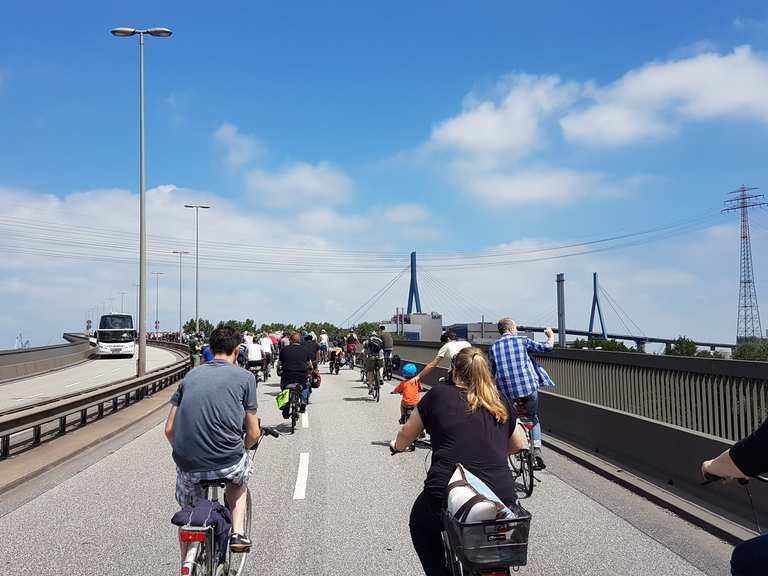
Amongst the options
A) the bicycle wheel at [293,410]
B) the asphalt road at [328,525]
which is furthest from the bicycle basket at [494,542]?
the bicycle wheel at [293,410]

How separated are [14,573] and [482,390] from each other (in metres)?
3.89

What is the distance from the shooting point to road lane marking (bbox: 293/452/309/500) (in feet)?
26.5

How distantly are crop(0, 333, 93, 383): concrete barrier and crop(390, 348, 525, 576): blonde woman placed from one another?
3062cm

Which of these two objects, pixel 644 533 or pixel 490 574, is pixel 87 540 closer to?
pixel 490 574

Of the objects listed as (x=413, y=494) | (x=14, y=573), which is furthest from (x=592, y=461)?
(x=14, y=573)

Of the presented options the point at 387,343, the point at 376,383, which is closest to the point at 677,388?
the point at 376,383

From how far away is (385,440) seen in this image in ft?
40.5

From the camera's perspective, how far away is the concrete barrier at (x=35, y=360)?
32594mm

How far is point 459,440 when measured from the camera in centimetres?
381

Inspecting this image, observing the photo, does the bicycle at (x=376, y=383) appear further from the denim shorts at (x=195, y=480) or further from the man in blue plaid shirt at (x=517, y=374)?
the denim shorts at (x=195, y=480)

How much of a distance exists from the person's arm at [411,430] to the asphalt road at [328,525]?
1.66m

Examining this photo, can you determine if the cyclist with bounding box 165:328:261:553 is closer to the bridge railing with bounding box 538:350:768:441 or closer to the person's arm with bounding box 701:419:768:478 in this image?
the person's arm with bounding box 701:419:768:478

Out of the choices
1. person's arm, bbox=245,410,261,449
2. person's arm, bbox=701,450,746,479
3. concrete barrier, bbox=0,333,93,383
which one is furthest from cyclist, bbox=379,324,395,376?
person's arm, bbox=701,450,746,479

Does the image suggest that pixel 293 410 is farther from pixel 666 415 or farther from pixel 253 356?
pixel 253 356
